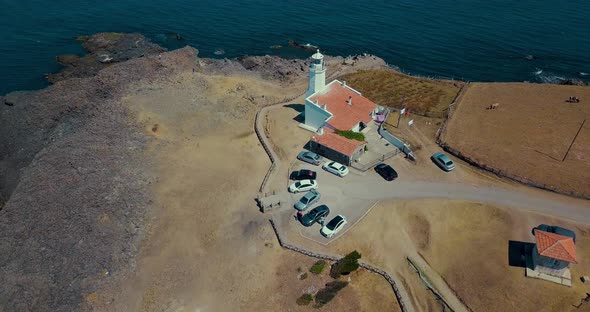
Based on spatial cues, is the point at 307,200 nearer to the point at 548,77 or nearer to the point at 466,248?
the point at 466,248

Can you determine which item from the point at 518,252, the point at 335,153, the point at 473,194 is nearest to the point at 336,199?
the point at 335,153

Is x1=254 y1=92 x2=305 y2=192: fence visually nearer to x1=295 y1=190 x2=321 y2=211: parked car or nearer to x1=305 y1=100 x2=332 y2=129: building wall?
x1=295 y1=190 x2=321 y2=211: parked car

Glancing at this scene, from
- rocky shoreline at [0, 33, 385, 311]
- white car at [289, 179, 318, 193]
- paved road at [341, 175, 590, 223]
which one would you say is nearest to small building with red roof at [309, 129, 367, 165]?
paved road at [341, 175, 590, 223]

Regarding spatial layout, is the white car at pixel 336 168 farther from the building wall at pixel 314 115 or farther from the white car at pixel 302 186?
the building wall at pixel 314 115

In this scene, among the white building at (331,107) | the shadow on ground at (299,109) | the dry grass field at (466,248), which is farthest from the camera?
the shadow on ground at (299,109)

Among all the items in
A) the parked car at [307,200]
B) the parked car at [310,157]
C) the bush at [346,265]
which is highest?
the parked car at [310,157]

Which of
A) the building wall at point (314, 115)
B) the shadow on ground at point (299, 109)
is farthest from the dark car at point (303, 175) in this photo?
the shadow on ground at point (299, 109)

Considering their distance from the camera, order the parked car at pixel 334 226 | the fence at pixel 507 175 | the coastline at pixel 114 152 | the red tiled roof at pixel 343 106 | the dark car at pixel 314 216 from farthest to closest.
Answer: the red tiled roof at pixel 343 106
the fence at pixel 507 175
the dark car at pixel 314 216
the coastline at pixel 114 152
the parked car at pixel 334 226
